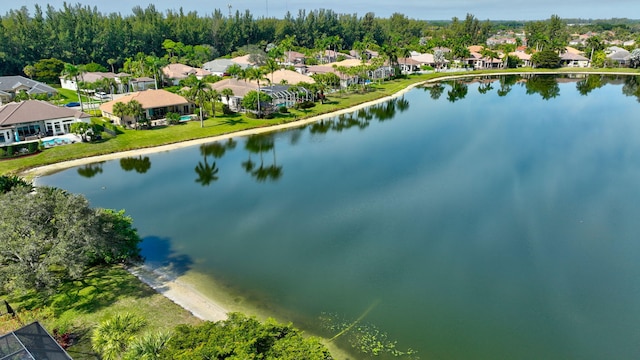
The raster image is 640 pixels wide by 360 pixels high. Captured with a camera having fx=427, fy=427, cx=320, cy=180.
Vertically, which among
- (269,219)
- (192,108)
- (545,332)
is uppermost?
(192,108)

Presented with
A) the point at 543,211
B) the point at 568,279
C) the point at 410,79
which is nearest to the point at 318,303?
the point at 568,279

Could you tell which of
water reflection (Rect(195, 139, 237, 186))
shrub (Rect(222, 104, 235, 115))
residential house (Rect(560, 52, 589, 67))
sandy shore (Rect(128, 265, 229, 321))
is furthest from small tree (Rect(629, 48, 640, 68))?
sandy shore (Rect(128, 265, 229, 321))

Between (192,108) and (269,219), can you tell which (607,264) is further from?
(192,108)

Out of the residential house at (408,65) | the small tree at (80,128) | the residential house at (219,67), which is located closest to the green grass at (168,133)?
the small tree at (80,128)

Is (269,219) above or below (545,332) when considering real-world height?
above

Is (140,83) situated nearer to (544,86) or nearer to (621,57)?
(544,86)

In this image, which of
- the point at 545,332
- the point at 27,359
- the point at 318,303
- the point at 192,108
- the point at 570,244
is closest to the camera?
the point at 27,359

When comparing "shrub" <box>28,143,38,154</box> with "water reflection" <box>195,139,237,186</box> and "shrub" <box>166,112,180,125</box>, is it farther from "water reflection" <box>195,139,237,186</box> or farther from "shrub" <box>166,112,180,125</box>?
"water reflection" <box>195,139,237,186</box>
